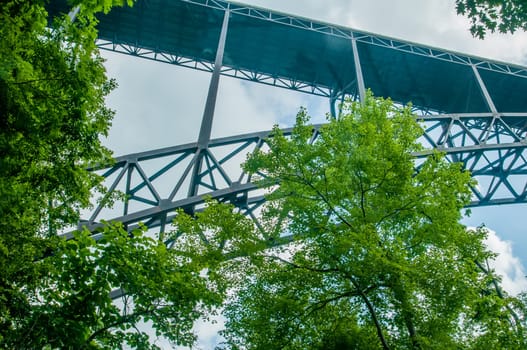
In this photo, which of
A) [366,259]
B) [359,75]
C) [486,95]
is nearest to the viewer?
[366,259]

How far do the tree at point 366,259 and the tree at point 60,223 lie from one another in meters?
2.21

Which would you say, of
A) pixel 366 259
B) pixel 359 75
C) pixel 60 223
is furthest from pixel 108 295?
pixel 359 75

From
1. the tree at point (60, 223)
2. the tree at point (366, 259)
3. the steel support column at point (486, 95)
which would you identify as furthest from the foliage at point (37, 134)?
the steel support column at point (486, 95)

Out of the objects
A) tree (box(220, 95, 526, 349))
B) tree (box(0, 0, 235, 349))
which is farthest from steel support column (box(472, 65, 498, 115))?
tree (box(0, 0, 235, 349))

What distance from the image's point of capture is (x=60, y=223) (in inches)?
282

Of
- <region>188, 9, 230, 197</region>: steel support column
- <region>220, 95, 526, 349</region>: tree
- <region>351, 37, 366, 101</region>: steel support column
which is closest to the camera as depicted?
<region>220, 95, 526, 349</region>: tree

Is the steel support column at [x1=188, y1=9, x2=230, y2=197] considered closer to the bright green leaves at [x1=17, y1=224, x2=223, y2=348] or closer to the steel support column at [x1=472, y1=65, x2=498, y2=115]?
the bright green leaves at [x1=17, y1=224, x2=223, y2=348]

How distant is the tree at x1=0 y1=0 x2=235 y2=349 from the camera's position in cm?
528

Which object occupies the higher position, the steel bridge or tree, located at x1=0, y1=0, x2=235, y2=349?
the steel bridge

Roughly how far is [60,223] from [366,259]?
535 cm

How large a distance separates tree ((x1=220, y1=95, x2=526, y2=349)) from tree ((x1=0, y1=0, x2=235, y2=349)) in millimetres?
2206

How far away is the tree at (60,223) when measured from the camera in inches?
208

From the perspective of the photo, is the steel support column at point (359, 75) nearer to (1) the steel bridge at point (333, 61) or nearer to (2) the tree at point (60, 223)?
(1) the steel bridge at point (333, 61)

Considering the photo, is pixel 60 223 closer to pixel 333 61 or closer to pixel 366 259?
pixel 366 259
